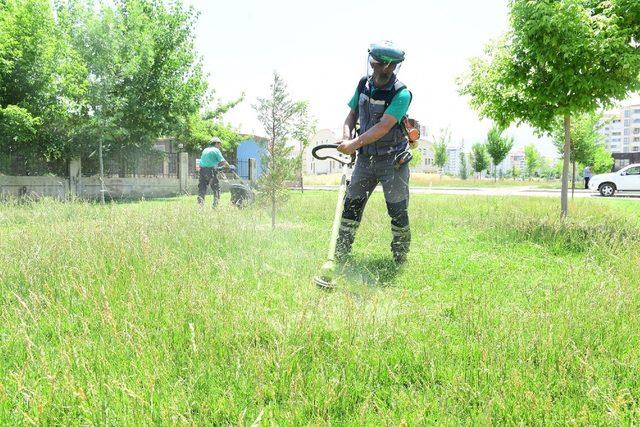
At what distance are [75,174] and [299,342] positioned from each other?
1714cm

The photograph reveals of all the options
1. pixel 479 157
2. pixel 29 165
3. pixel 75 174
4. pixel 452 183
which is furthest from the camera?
pixel 479 157

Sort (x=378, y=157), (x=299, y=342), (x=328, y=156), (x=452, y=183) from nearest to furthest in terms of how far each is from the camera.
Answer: (x=299, y=342)
(x=328, y=156)
(x=378, y=157)
(x=452, y=183)

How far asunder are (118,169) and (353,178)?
55.1 feet

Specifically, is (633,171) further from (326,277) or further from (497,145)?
(326,277)

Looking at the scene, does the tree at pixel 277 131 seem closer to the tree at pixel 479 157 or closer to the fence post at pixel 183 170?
the fence post at pixel 183 170

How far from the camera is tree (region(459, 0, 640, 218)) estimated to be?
6.21 metres

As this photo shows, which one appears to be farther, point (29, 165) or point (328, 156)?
point (29, 165)

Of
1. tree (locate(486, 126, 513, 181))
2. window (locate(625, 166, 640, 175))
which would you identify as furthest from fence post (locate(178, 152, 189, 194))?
tree (locate(486, 126, 513, 181))

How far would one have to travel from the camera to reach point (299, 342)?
95.5 inches

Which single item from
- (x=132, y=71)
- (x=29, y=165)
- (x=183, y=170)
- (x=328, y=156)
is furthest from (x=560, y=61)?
(x=183, y=170)

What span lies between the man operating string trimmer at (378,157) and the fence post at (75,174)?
15.1 metres

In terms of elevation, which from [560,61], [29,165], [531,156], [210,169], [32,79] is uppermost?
[531,156]

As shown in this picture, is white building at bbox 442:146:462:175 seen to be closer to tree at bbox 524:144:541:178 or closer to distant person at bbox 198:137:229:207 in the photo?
tree at bbox 524:144:541:178

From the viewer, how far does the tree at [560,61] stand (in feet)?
20.4
